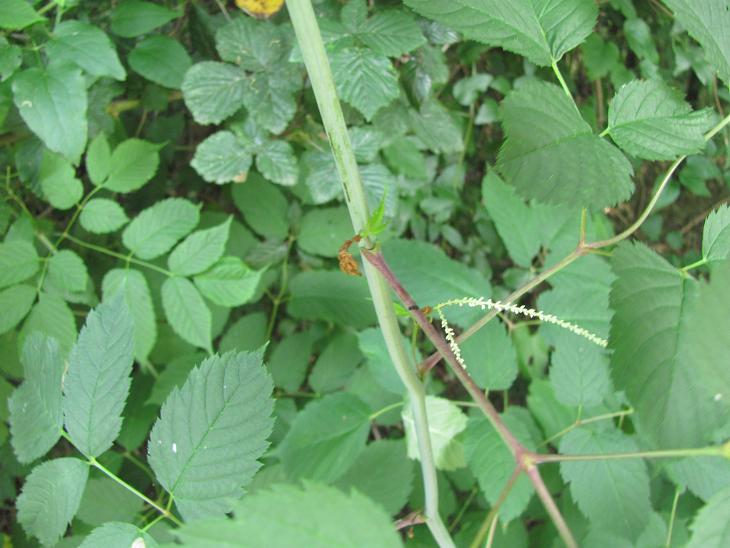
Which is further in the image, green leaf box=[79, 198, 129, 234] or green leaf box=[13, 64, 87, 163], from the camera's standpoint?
green leaf box=[79, 198, 129, 234]

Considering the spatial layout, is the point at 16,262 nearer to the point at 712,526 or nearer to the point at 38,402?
the point at 38,402

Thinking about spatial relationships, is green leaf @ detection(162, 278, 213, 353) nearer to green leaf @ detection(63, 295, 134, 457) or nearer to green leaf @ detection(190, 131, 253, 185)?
green leaf @ detection(190, 131, 253, 185)

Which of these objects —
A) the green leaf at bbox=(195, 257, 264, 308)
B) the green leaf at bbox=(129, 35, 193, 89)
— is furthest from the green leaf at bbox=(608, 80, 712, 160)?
the green leaf at bbox=(129, 35, 193, 89)

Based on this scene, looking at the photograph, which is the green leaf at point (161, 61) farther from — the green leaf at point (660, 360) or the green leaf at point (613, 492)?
the green leaf at point (613, 492)

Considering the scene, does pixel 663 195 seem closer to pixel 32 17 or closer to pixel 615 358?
pixel 615 358

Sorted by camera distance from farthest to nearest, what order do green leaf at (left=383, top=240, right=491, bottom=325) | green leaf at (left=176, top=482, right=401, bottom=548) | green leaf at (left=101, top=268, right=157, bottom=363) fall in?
green leaf at (left=383, top=240, right=491, bottom=325) → green leaf at (left=101, top=268, right=157, bottom=363) → green leaf at (left=176, top=482, right=401, bottom=548)

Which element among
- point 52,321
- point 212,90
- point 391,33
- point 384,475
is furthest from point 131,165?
point 384,475

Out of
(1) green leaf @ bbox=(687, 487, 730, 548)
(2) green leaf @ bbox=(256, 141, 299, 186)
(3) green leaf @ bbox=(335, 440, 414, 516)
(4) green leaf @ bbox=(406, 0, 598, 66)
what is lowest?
(3) green leaf @ bbox=(335, 440, 414, 516)

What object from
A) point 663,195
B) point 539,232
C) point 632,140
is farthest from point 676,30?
point 632,140
